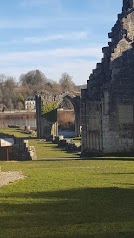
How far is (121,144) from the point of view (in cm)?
2214

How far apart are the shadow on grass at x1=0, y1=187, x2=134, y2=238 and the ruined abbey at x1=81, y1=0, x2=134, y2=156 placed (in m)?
11.7

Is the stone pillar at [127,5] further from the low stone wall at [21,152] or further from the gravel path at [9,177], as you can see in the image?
the gravel path at [9,177]

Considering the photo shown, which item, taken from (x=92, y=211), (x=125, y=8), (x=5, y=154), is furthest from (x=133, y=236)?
(x=125, y=8)

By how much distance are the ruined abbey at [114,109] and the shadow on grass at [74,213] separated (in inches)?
460

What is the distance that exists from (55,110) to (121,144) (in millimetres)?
30379

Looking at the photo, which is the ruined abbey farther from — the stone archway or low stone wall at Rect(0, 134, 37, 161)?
the stone archway

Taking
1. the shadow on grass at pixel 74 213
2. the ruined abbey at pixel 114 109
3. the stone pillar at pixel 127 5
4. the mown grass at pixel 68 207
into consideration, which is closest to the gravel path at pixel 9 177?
the mown grass at pixel 68 207

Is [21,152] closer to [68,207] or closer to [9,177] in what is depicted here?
[9,177]

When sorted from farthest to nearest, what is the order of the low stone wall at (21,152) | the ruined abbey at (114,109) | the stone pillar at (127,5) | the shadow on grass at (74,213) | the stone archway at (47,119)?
1. the stone archway at (47,119)
2. the stone pillar at (127,5)
3. the low stone wall at (21,152)
4. the ruined abbey at (114,109)
5. the shadow on grass at (74,213)

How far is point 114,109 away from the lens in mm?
21797

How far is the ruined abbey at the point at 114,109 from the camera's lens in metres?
21.8

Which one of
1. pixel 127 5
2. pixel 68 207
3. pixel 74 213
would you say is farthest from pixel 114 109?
pixel 74 213

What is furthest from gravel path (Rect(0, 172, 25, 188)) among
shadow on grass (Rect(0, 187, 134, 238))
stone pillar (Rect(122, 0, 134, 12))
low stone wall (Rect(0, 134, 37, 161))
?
stone pillar (Rect(122, 0, 134, 12))

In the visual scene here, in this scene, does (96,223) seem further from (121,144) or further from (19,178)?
(121,144)
